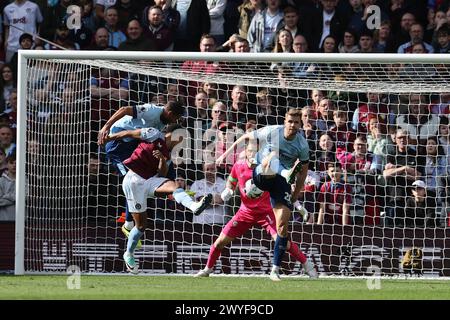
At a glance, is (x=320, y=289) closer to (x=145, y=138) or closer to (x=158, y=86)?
(x=145, y=138)

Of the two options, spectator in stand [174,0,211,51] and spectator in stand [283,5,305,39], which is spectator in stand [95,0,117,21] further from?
spectator in stand [283,5,305,39]

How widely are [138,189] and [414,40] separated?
518cm

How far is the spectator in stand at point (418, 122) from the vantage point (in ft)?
55.0

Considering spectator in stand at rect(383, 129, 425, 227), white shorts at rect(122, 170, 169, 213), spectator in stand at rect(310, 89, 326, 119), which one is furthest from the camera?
spectator in stand at rect(310, 89, 326, 119)

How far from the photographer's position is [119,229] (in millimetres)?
16359

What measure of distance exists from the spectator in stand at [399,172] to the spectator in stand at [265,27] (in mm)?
2866

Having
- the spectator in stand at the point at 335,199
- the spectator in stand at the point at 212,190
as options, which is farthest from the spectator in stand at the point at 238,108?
the spectator in stand at the point at 335,199

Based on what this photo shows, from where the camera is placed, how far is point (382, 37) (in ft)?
60.0

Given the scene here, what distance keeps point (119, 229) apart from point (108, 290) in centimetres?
391

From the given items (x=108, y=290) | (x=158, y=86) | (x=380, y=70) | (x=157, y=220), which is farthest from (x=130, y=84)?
(x=108, y=290)

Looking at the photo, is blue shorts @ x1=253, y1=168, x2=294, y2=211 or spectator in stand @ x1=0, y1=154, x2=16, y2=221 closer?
blue shorts @ x1=253, y1=168, x2=294, y2=211

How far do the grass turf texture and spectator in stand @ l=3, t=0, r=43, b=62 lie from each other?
18.4 ft

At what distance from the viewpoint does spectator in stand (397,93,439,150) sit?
16.8 meters

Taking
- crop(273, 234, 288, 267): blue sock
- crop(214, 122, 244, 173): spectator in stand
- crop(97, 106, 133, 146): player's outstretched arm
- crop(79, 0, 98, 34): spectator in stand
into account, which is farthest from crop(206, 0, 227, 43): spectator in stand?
crop(273, 234, 288, 267): blue sock
